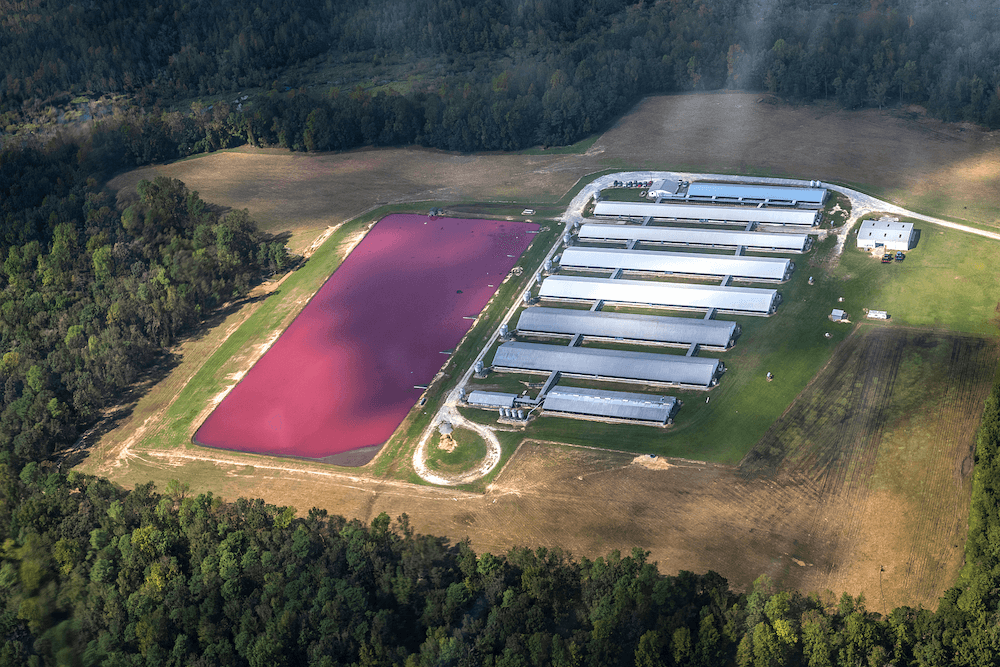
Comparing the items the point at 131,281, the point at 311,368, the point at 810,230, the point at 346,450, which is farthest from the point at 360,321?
the point at 810,230

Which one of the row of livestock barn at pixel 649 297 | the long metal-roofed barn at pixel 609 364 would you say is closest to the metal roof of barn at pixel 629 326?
the row of livestock barn at pixel 649 297

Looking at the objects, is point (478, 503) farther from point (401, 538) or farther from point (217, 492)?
point (217, 492)

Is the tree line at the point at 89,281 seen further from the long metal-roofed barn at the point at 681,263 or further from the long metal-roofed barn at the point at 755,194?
the long metal-roofed barn at the point at 755,194

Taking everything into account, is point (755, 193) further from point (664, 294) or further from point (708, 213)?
point (664, 294)

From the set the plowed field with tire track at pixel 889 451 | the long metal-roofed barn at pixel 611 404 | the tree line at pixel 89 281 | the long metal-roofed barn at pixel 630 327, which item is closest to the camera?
the plowed field with tire track at pixel 889 451

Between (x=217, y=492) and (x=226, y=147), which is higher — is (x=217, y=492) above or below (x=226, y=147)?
below
